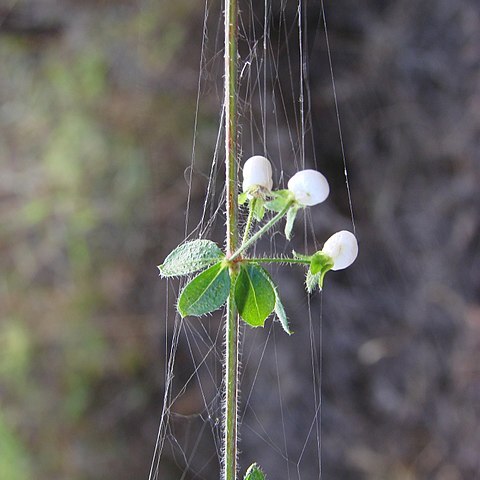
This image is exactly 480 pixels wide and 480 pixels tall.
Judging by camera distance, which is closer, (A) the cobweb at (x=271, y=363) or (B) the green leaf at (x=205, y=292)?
(B) the green leaf at (x=205, y=292)

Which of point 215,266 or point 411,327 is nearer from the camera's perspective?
point 215,266

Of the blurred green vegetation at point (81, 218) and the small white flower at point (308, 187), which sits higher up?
the blurred green vegetation at point (81, 218)

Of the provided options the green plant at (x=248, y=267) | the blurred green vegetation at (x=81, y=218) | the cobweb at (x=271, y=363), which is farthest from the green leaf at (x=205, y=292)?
the blurred green vegetation at (x=81, y=218)

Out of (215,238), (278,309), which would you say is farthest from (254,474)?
(215,238)

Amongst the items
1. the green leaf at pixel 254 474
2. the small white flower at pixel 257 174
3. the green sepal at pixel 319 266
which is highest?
the small white flower at pixel 257 174

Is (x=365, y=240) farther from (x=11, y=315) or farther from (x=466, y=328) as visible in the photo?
(x=11, y=315)

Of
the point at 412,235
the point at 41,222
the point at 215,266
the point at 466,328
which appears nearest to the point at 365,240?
the point at 412,235

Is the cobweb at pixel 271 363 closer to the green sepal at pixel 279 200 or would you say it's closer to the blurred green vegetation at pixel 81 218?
the blurred green vegetation at pixel 81 218
